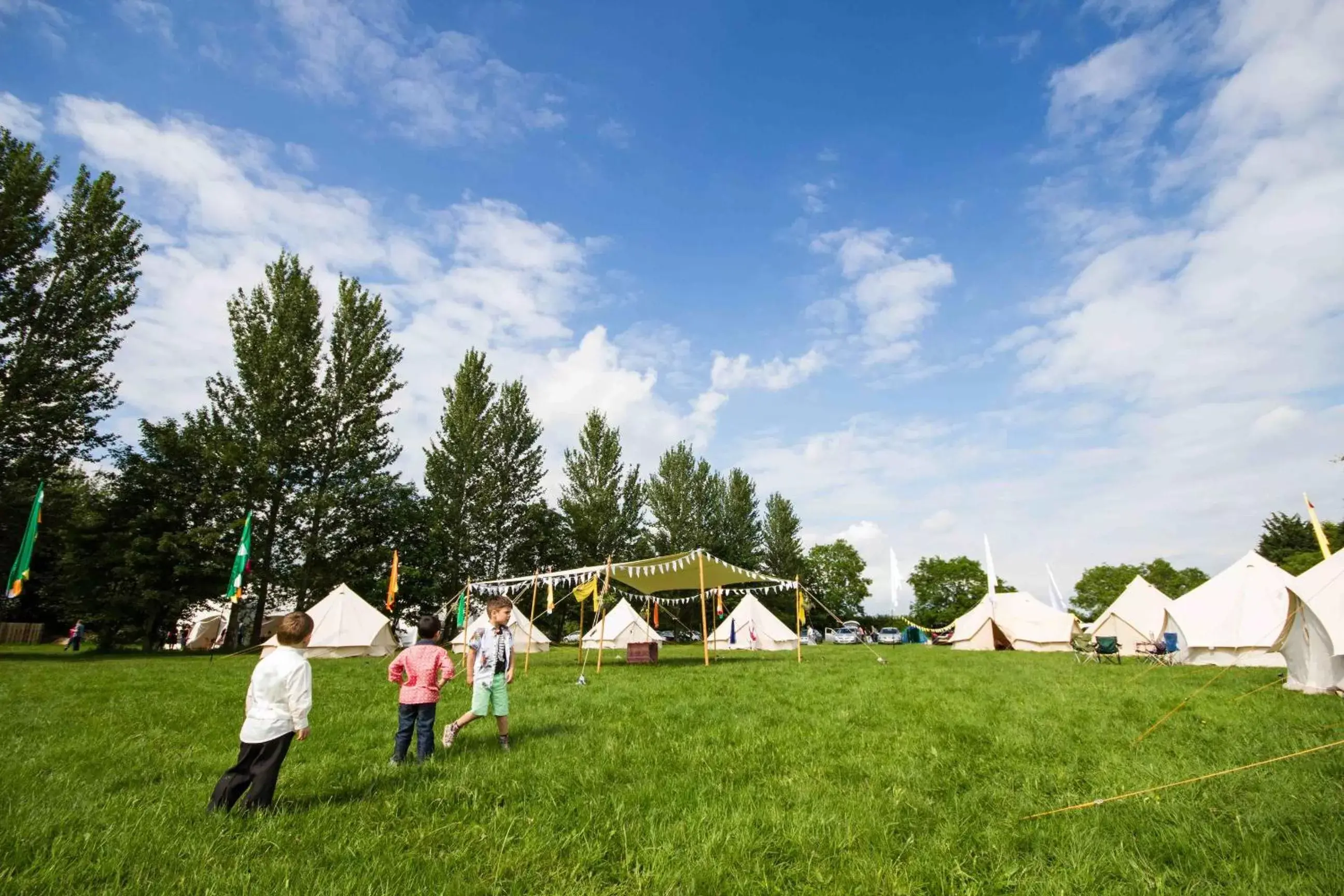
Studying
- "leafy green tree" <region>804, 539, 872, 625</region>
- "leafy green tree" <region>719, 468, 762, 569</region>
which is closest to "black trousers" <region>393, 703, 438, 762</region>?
"leafy green tree" <region>719, 468, 762, 569</region>

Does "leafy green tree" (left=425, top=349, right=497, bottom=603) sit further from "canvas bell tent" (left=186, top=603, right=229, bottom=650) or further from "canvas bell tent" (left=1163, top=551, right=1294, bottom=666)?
"canvas bell tent" (left=1163, top=551, right=1294, bottom=666)

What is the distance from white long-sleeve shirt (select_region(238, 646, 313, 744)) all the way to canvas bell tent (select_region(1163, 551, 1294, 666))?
20799 mm

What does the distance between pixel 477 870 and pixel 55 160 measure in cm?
2872

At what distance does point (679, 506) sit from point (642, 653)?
28.4 meters

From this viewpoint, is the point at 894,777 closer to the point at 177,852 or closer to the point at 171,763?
the point at 177,852

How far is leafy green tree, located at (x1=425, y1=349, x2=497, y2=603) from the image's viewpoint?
34.8 m

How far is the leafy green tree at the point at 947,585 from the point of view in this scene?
233 feet

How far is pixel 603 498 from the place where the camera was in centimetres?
4188

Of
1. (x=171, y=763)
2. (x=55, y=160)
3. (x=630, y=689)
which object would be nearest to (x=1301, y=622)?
(x=630, y=689)

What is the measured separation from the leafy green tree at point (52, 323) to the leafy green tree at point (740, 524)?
3796cm

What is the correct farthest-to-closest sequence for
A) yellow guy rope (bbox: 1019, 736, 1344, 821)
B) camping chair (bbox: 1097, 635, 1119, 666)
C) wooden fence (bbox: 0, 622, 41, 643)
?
wooden fence (bbox: 0, 622, 41, 643) → camping chair (bbox: 1097, 635, 1119, 666) → yellow guy rope (bbox: 1019, 736, 1344, 821)

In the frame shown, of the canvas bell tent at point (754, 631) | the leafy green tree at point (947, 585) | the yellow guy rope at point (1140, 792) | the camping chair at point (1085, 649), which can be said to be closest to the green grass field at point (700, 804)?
the yellow guy rope at point (1140, 792)

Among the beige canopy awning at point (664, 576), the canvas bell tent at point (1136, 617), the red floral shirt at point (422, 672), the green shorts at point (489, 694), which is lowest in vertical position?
the green shorts at point (489, 694)

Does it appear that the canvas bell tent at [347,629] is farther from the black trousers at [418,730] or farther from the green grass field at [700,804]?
the black trousers at [418,730]
